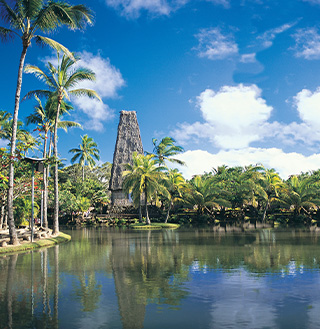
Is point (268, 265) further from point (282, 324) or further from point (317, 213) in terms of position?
point (317, 213)

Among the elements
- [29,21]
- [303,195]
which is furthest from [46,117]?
[303,195]

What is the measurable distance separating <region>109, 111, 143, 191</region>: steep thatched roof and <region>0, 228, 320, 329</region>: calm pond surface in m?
33.7

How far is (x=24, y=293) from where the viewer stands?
7699mm

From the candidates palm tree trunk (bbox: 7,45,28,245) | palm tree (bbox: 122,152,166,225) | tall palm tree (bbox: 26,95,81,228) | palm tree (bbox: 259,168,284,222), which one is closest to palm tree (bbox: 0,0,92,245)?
palm tree trunk (bbox: 7,45,28,245)

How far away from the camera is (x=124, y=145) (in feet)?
153

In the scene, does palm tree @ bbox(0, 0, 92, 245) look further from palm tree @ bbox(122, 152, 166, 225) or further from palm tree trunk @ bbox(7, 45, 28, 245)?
palm tree @ bbox(122, 152, 166, 225)

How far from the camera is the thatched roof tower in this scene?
46.5m

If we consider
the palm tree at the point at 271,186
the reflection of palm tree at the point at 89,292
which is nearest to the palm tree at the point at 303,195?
the palm tree at the point at 271,186

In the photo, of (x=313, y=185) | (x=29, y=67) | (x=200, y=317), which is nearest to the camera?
(x=200, y=317)

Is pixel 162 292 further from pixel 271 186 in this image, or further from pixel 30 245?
pixel 271 186

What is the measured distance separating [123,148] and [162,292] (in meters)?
39.7

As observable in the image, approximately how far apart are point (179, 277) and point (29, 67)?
16631 millimetres

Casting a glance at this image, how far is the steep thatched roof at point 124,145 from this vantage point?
46.5 m

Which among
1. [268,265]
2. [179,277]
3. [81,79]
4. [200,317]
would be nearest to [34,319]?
[200,317]
